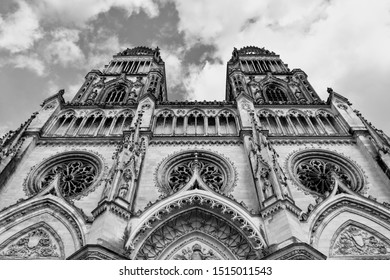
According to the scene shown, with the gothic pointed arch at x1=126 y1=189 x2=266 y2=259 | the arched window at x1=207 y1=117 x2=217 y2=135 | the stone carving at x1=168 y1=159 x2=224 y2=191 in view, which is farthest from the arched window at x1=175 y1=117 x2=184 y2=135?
the gothic pointed arch at x1=126 y1=189 x2=266 y2=259

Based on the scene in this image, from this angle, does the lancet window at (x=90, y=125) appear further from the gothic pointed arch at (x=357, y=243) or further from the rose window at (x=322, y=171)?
the gothic pointed arch at (x=357, y=243)

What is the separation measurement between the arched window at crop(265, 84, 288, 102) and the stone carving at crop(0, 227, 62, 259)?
69.0 feet

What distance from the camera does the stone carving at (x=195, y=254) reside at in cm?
1231

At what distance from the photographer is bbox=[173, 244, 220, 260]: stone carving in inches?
485

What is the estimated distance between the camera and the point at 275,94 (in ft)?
91.7

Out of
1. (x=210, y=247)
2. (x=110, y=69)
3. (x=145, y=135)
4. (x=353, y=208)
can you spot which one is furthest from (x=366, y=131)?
(x=110, y=69)

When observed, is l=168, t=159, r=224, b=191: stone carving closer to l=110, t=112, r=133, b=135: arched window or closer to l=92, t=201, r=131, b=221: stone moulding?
l=92, t=201, r=131, b=221: stone moulding

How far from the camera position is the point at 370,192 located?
51.0 feet

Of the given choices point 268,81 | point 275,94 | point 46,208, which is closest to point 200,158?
point 46,208

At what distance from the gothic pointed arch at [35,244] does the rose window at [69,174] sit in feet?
7.29

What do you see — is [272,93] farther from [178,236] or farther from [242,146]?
[178,236]

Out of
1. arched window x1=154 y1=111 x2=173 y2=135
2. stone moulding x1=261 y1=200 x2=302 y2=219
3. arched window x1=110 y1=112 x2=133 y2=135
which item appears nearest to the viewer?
stone moulding x1=261 y1=200 x2=302 y2=219

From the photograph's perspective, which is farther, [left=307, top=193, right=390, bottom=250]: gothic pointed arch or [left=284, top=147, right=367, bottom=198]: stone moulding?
[left=284, top=147, right=367, bottom=198]: stone moulding
